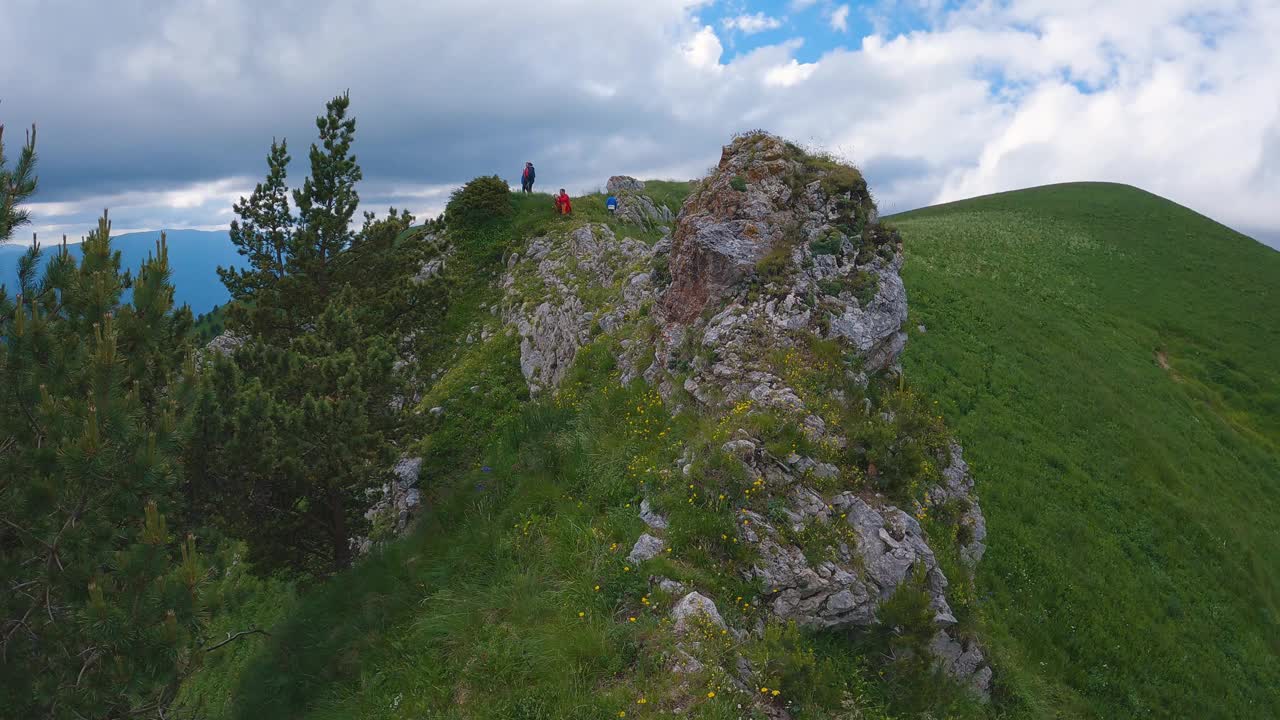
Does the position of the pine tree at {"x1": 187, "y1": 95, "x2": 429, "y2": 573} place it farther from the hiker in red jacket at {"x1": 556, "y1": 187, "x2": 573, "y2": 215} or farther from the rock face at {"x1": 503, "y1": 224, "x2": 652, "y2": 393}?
the hiker in red jacket at {"x1": 556, "y1": 187, "x2": 573, "y2": 215}

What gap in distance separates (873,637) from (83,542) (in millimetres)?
9527

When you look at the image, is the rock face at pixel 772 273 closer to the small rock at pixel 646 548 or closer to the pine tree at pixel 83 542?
the small rock at pixel 646 548

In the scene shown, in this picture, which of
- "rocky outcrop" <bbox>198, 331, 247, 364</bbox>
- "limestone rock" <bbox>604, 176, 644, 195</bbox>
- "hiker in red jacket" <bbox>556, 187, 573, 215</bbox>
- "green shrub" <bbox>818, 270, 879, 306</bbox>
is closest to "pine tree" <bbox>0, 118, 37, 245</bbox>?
"rocky outcrop" <bbox>198, 331, 247, 364</bbox>

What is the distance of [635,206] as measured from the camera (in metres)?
33.8

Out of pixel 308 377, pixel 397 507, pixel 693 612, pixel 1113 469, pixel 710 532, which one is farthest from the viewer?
pixel 1113 469

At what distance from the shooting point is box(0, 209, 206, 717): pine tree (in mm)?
6086

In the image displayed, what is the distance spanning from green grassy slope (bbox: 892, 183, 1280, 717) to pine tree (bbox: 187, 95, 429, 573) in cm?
1267

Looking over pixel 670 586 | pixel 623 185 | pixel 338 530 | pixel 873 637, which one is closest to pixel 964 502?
pixel 873 637

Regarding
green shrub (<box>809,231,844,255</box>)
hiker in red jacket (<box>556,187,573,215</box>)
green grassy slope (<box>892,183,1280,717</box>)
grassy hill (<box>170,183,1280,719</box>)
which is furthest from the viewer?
hiker in red jacket (<box>556,187,573,215</box>)

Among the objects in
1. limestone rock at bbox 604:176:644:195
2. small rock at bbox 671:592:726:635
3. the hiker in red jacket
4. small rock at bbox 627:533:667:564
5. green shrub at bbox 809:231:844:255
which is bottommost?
small rock at bbox 671:592:726:635

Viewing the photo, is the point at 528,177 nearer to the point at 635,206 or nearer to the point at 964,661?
the point at 635,206

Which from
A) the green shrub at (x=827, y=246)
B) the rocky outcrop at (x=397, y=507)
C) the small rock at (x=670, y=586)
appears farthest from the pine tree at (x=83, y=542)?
the green shrub at (x=827, y=246)

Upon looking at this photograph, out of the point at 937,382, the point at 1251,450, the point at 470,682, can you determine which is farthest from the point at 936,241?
the point at 470,682

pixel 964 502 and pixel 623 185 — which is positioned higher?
pixel 623 185
